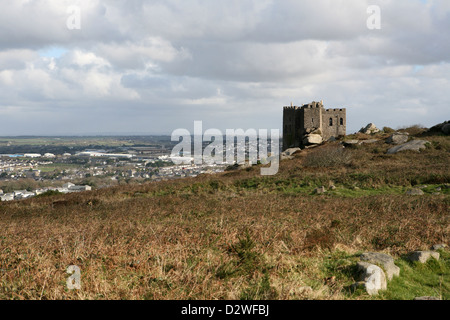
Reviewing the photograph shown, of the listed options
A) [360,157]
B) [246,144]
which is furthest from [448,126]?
[246,144]

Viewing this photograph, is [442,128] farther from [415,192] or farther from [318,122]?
[415,192]

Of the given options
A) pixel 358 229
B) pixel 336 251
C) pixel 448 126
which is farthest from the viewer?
pixel 448 126

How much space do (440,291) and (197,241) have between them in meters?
4.03

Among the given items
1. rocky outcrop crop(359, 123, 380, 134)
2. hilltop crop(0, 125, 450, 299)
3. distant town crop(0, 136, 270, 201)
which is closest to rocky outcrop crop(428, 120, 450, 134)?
rocky outcrop crop(359, 123, 380, 134)

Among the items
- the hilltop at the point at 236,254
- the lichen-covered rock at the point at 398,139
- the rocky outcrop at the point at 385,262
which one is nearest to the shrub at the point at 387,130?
the lichen-covered rock at the point at 398,139

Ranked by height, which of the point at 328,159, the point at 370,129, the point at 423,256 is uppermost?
the point at 370,129

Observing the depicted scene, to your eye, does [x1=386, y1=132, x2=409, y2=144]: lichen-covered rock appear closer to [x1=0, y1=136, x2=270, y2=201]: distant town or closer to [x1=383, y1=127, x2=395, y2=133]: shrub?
[x1=383, y1=127, x2=395, y2=133]: shrub

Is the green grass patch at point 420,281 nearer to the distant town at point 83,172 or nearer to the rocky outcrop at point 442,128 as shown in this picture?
the distant town at point 83,172

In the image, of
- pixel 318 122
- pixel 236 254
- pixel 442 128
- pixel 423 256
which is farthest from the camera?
pixel 318 122

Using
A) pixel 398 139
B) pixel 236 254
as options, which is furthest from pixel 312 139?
pixel 236 254

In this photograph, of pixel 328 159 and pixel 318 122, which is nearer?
pixel 328 159

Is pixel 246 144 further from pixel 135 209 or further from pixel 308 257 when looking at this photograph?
pixel 308 257
